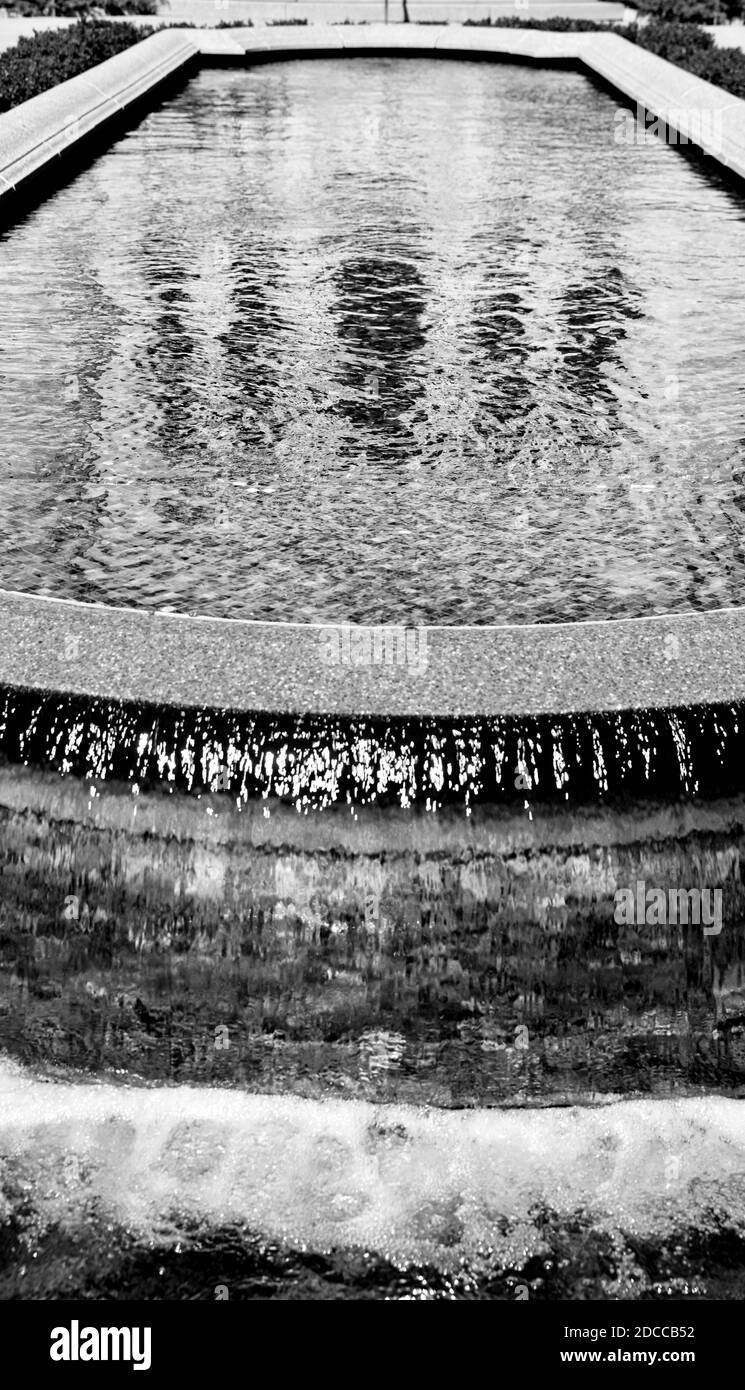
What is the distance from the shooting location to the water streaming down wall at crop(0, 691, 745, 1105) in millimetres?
3564

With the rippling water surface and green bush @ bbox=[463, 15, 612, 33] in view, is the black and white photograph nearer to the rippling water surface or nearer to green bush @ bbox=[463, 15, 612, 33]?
the rippling water surface

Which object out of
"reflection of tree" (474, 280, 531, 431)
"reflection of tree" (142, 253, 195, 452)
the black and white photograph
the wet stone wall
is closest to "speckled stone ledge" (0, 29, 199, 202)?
"reflection of tree" (142, 253, 195, 452)

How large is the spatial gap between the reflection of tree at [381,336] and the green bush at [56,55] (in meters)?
4.86

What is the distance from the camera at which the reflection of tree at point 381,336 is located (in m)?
6.33

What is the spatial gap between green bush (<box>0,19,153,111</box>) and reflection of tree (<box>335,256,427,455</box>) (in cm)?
486

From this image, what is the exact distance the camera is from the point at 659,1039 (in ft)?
12.3

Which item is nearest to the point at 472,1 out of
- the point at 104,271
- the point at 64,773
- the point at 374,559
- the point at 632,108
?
the point at 632,108

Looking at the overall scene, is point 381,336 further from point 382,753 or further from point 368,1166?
point 368,1166

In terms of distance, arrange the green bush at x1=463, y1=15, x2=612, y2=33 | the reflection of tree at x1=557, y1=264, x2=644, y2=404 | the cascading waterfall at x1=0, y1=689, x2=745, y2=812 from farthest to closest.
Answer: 1. the green bush at x1=463, y1=15, x2=612, y2=33
2. the reflection of tree at x1=557, y1=264, x2=644, y2=404
3. the cascading waterfall at x1=0, y1=689, x2=745, y2=812

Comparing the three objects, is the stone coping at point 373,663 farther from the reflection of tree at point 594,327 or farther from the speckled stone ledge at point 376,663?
the reflection of tree at point 594,327

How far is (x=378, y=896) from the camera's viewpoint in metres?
3.63

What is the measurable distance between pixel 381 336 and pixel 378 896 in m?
4.14

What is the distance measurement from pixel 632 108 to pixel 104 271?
745 cm

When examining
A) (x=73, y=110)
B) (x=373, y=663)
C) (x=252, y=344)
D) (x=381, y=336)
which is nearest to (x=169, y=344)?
(x=252, y=344)
